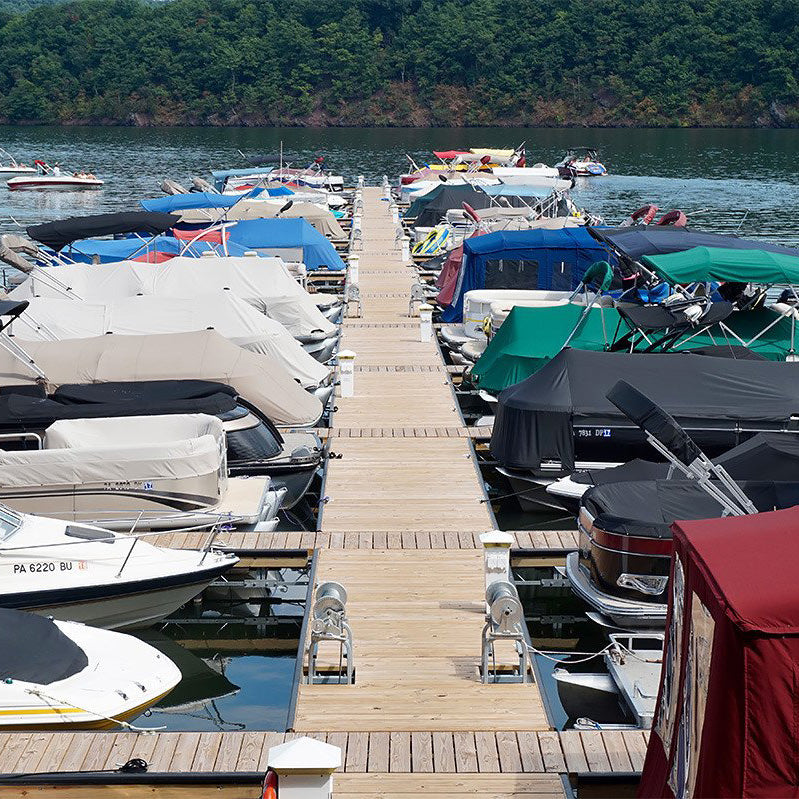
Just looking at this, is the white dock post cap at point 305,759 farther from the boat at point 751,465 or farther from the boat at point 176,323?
the boat at point 176,323

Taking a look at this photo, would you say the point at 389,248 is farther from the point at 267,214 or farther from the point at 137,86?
the point at 137,86

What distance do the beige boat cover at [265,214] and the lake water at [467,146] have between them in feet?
46.0

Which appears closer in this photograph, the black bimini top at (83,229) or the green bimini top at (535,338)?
the green bimini top at (535,338)

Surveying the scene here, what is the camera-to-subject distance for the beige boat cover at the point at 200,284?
2758 centimetres

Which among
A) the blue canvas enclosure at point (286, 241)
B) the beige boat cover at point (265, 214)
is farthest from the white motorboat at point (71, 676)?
the beige boat cover at point (265, 214)

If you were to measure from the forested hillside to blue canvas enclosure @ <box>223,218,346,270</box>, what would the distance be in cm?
9936

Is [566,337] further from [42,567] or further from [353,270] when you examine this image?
[353,270]

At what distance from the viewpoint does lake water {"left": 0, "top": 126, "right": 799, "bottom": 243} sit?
6762 centimetres

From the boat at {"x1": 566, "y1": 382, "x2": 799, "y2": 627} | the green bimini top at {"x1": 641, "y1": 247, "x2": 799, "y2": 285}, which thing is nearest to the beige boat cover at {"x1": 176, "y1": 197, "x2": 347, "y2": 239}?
the green bimini top at {"x1": 641, "y1": 247, "x2": 799, "y2": 285}

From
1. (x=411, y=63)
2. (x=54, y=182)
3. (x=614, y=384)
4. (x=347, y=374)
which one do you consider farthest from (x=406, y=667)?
(x=411, y=63)

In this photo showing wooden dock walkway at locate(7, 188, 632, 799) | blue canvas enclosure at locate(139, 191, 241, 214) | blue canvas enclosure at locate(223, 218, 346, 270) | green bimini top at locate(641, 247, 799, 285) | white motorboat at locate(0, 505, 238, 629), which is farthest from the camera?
blue canvas enclosure at locate(139, 191, 241, 214)

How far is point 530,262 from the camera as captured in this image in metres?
30.2

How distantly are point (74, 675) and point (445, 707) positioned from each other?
10.8ft

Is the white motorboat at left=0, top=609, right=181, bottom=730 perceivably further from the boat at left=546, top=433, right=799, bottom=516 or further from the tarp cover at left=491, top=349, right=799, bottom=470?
the tarp cover at left=491, top=349, right=799, bottom=470
